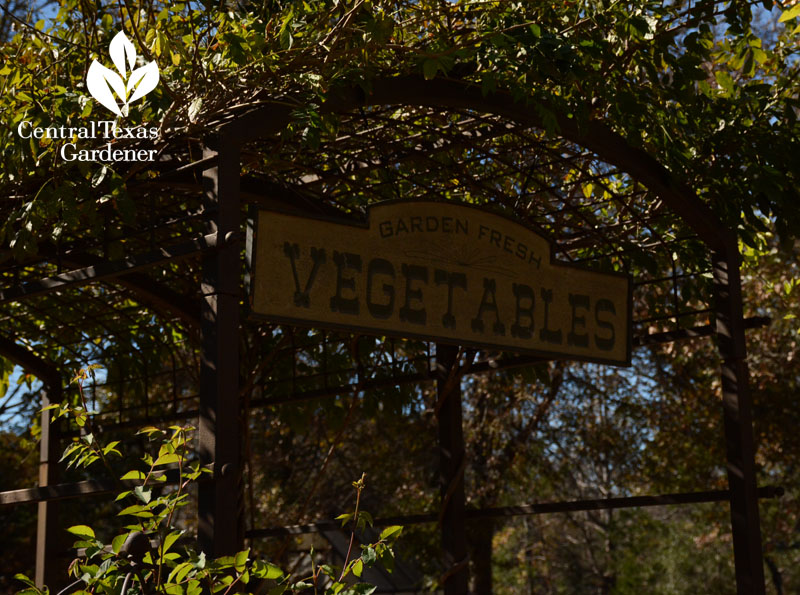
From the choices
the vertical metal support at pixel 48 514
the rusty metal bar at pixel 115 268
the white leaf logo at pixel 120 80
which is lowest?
the vertical metal support at pixel 48 514

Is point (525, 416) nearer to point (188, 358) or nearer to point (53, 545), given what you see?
point (188, 358)

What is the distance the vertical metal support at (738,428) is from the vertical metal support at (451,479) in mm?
1349

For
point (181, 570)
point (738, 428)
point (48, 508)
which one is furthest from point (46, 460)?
point (181, 570)

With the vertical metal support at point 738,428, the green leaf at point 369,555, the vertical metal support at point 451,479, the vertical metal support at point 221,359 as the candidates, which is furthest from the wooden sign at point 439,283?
the green leaf at point 369,555

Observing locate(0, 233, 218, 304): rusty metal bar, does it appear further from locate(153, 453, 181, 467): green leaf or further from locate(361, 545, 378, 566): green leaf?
locate(361, 545, 378, 566): green leaf

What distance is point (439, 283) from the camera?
13.2ft

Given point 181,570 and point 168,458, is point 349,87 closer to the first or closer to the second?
point 168,458

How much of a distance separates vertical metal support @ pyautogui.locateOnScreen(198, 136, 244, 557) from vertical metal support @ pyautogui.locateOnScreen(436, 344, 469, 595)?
2260 millimetres

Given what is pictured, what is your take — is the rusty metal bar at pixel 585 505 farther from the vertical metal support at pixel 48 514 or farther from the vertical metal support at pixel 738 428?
the vertical metal support at pixel 48 514

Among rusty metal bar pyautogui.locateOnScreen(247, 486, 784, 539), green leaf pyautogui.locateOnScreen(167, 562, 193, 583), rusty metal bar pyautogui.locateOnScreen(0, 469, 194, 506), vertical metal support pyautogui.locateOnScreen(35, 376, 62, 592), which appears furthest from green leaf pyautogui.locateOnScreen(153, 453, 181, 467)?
vertical metal support pyautogui.locateOnScreen(35, 376, 62, 592)

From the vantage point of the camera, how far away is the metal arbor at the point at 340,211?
3.20 meters

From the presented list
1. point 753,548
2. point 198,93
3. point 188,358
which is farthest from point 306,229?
point 188,358

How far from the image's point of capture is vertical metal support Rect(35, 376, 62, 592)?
19.4ft

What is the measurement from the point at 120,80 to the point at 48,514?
3252 mm
